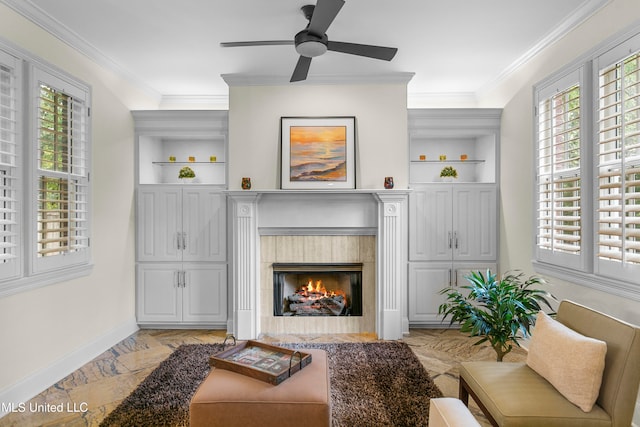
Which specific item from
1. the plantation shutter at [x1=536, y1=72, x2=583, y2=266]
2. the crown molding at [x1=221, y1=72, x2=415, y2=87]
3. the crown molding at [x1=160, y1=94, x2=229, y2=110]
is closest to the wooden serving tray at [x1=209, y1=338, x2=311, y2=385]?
the plantation shutter at [x1=536, y1=72, x2=583, y2=266]

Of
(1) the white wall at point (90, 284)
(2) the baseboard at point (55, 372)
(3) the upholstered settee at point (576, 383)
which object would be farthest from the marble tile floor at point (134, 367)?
(3) the upholstered settee at point (576, 383)

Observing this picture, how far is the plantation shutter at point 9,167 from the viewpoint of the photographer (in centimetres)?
258

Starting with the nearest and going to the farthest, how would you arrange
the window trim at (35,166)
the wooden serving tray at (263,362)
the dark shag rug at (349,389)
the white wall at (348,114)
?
the wooden serving tray at (263,362)
the dark shag rug at (349,389)
the window trim at (35,166)
the white wall at (348,114)

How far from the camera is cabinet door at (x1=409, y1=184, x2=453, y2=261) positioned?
171 inches

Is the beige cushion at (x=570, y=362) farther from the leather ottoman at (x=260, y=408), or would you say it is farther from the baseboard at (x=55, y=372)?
the baseboard at (x=55, y=372)

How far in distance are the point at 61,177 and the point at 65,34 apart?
117 cm

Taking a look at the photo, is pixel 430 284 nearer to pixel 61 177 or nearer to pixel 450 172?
pixel 450 172

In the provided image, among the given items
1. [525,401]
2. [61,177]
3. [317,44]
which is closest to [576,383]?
[525,401]

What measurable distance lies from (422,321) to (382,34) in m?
3.02

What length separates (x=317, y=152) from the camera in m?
4.14

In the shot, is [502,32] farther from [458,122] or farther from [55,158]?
[55,158]

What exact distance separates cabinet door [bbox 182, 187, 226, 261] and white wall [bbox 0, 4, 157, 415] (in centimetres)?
61

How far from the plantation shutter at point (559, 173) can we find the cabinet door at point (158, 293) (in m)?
3.73

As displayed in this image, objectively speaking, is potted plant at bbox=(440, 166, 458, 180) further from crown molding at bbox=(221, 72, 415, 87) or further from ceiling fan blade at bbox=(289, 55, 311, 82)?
ceiling fan blade at bbox=(289, 55, 311, 82)
